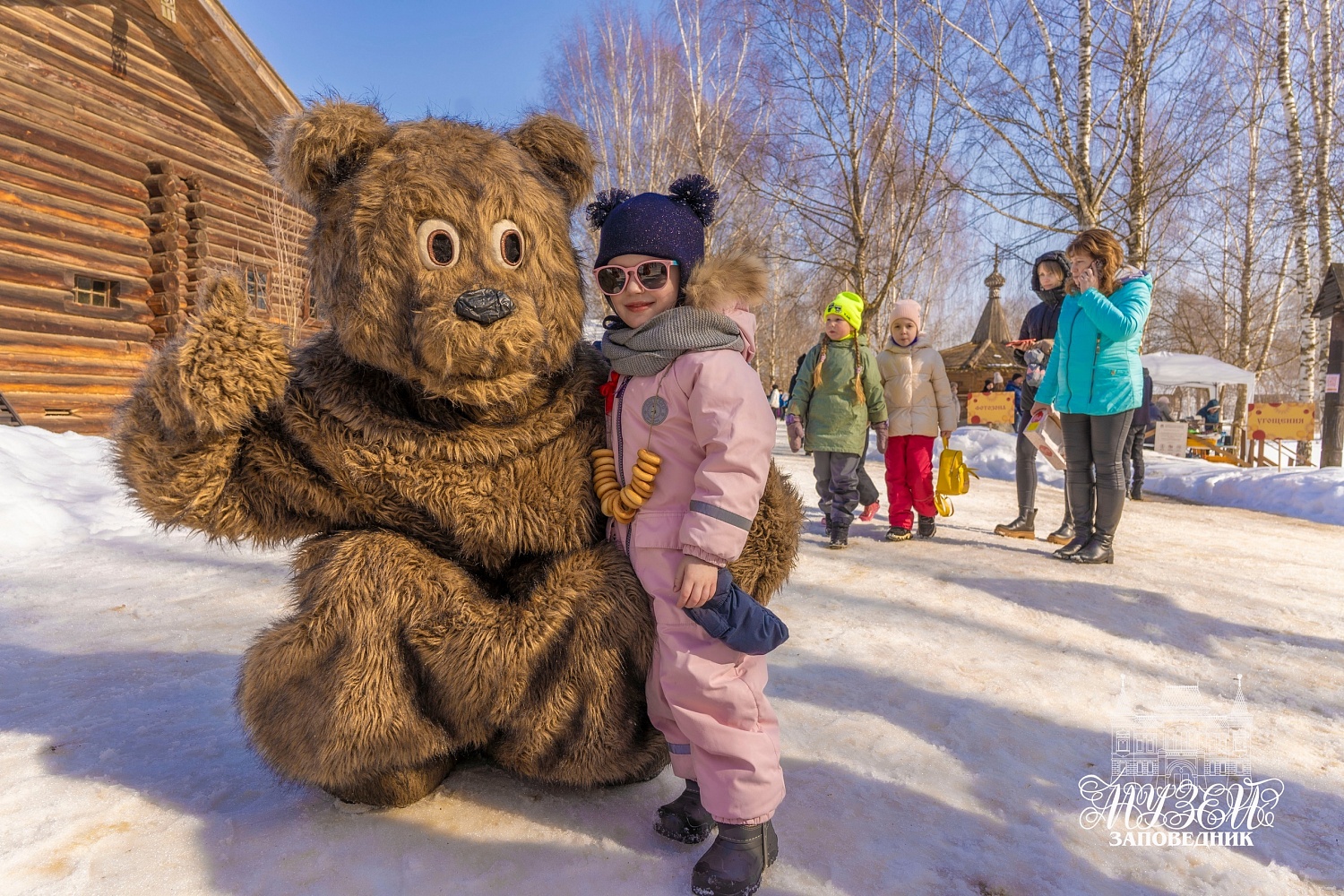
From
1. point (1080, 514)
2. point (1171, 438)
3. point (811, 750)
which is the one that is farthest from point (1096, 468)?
point (1171, 438)

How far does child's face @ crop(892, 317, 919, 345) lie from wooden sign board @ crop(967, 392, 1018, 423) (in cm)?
476

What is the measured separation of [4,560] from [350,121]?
351 cm

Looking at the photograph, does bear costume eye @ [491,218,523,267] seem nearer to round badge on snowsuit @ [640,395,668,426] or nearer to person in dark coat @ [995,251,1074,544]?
round badge on snowsuit @ [640,395,668,426]

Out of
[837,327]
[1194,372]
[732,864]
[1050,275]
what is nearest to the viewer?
[732,864]

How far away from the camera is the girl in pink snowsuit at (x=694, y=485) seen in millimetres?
1531

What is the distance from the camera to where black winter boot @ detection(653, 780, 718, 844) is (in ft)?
5.46

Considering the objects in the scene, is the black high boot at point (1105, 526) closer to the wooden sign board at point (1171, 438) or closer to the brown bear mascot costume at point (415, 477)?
the brown bear mascot costume at point (415, 477)

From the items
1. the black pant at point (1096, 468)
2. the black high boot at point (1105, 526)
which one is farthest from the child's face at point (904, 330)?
the black high boot at point (1105, 526)

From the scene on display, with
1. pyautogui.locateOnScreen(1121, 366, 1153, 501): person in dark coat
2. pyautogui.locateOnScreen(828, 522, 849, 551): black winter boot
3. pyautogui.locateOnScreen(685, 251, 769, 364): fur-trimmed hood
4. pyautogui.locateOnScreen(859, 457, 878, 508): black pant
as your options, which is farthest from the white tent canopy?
pyautogui.locateOnScreen(685, 251, 769, 364): fur-trimmed hood

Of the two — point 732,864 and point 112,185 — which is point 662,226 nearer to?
point 732,864

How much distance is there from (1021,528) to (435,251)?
4924 mm

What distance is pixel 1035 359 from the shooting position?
495cm

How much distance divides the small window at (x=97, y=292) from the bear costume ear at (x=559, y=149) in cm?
882

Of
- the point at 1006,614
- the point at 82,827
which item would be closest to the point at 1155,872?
the point at 1006,614
